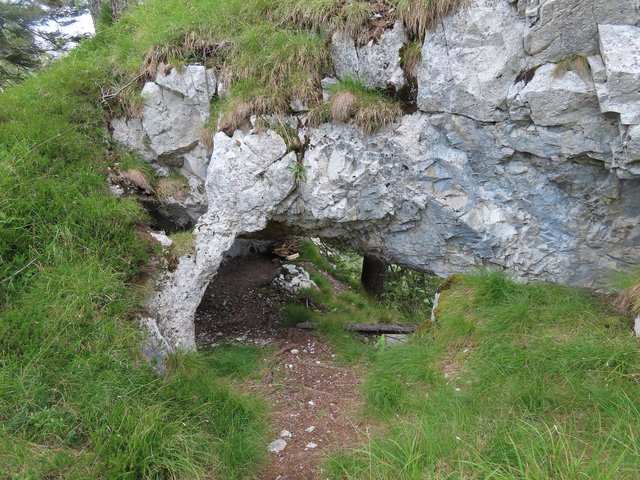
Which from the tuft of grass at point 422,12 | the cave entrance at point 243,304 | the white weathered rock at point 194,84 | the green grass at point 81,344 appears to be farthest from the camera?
the cave entrance at point 243,304

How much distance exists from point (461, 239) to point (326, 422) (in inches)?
103

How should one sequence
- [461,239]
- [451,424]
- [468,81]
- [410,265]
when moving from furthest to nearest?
[410,265], [461,239], [468,81], [451,424]

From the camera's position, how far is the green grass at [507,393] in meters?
2.74

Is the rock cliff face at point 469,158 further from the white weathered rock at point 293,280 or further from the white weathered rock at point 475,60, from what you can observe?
the white weathered rock at point 293,280

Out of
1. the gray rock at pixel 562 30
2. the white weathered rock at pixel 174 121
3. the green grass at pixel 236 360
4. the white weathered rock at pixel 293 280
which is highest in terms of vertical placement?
the gray rock at pixel 562 30

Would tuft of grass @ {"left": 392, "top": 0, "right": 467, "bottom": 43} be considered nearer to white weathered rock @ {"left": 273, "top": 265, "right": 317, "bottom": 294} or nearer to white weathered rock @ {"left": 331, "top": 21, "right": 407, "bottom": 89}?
white weathered rock @ {"left": 331, "top": 21, "right": 407, "bottom": 89}

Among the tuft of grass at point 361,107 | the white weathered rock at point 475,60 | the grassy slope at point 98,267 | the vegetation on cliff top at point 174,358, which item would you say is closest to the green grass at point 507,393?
the vegetation on cliff top at point 174,358

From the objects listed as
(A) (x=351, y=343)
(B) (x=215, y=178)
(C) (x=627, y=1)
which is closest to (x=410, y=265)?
(A) (x=351, y=343)

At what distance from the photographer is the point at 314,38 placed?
571 cm

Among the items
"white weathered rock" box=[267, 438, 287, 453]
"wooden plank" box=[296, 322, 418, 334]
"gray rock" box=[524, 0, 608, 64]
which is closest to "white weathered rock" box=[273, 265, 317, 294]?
"wooden plank" box=[296, 322, 418, 334]

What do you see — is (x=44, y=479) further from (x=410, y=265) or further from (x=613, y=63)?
(x=613, y=63)

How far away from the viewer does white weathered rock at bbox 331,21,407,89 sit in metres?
5.32

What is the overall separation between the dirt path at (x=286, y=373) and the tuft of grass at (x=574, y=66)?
3.72m

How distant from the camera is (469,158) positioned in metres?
5.13
